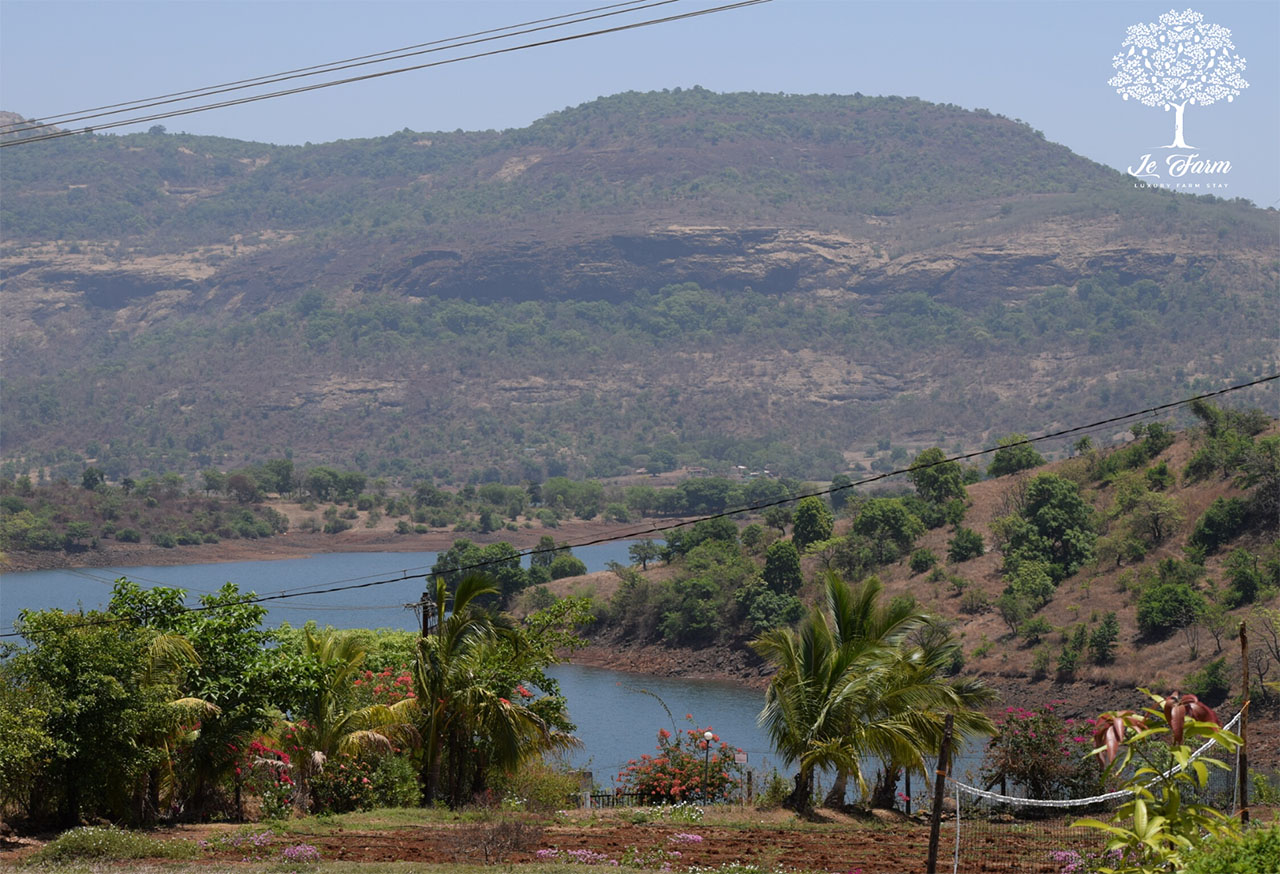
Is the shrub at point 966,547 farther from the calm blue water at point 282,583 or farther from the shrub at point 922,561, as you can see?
the calm blue water at point 282,583

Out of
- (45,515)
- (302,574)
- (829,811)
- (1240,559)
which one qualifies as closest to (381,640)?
(829,811)

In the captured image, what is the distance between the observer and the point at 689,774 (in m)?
22.0

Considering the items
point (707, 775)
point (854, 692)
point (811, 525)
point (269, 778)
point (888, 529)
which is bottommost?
point (707, 775)

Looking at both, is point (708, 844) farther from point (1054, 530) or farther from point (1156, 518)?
point (1054, 530)

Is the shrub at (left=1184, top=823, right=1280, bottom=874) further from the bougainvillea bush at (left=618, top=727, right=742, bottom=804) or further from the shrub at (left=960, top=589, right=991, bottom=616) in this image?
the shrub at (left=960, top=589, right=991, bottom=616)

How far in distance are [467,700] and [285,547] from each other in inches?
4545

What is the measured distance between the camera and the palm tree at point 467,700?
20.3 m

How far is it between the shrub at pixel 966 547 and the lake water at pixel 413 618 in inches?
550

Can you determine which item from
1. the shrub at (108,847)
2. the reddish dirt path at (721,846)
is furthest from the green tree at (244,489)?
the shrub at (108,847)

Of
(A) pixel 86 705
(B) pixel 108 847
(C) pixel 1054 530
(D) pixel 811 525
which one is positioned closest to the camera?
(B) pixel 108 847

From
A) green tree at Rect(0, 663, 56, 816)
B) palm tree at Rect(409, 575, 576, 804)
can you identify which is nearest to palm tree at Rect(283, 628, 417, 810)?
palm tree at Rect(409, 575, 576, 804)

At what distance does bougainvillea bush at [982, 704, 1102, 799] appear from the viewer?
21.2 m

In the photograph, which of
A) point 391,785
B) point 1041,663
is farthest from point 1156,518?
point 391,785

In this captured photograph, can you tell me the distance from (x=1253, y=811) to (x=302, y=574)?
101975 millimetres
